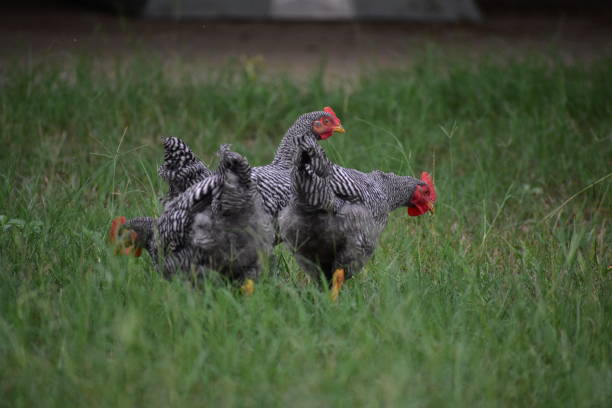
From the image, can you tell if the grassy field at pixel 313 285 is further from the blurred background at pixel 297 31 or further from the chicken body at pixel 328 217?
the blurred background at pixel 297 31

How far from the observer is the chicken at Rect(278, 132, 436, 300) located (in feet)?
11.0

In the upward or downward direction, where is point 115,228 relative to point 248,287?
upward

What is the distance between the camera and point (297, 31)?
971 centimetres

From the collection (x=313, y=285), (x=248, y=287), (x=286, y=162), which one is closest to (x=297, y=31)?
(x=286, y=162)

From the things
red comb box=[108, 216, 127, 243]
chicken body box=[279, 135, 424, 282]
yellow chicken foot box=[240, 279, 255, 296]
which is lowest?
yellow chicken foot box=[240, 279, 255, 296]

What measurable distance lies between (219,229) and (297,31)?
22.3 ft

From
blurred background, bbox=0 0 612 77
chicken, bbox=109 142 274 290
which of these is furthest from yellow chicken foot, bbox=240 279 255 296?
blurred background, bbox=0 0 612 77

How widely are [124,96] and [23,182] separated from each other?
5.89 feet

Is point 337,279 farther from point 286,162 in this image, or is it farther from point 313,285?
point 286,162

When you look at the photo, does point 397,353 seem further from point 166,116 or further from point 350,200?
point 166,116

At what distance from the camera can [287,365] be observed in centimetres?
289

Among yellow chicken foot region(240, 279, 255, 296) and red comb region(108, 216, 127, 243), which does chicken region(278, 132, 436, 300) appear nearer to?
yellow chicken foot region(240, 279, 255, 296)

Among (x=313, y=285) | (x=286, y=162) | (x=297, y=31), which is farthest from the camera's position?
(x=297, y=31)

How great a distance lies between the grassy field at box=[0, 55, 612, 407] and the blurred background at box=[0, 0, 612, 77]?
4.17ft
